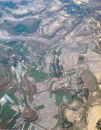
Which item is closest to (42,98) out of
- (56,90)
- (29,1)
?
(56,90)

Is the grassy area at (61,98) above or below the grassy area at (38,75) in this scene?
below

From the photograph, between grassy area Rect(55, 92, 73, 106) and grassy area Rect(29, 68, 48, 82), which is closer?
grassy area Rect(55, 92, 73, 106)

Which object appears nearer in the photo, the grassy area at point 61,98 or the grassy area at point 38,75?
the grassy area at point 61,98

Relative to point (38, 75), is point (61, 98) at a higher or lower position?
lower

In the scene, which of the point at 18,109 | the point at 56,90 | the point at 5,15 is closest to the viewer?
the point at 18,109

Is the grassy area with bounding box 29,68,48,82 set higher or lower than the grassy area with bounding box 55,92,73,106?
higher

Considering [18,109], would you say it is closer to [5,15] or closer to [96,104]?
[96,104]

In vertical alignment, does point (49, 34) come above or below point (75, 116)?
above

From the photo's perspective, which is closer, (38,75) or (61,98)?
(61,98)
